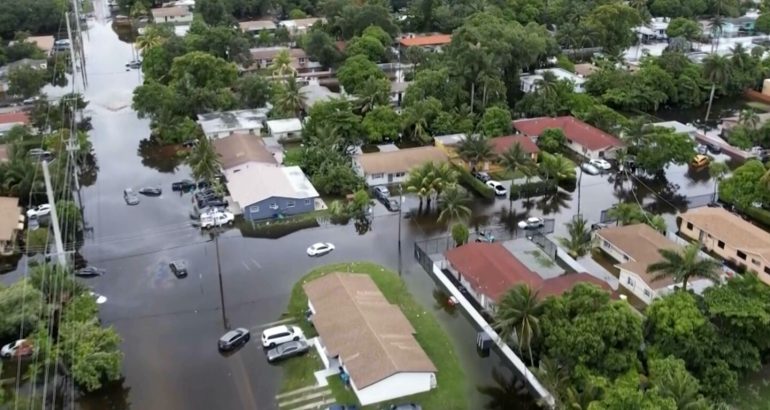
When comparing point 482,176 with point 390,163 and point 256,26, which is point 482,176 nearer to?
point 390,163

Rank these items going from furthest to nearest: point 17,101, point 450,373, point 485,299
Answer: point 17,101, point 485,299, point 450,373

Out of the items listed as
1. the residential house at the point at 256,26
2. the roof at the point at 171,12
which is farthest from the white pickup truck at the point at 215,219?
the roof at the point at 171,12

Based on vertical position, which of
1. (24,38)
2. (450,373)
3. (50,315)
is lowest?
(450,373)

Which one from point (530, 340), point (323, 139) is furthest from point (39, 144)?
point (530, 340)

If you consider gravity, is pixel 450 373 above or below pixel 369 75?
below

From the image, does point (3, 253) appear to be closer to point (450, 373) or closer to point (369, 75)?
point (450, 373)

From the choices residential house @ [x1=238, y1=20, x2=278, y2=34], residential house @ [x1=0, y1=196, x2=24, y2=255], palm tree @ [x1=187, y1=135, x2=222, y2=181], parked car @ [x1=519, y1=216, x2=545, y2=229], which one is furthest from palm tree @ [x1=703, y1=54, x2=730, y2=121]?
residential house @ [x1=0, y1=196, x2=24, y2=255]

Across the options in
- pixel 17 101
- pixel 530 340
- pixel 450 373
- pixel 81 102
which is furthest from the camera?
pixel 17 101
